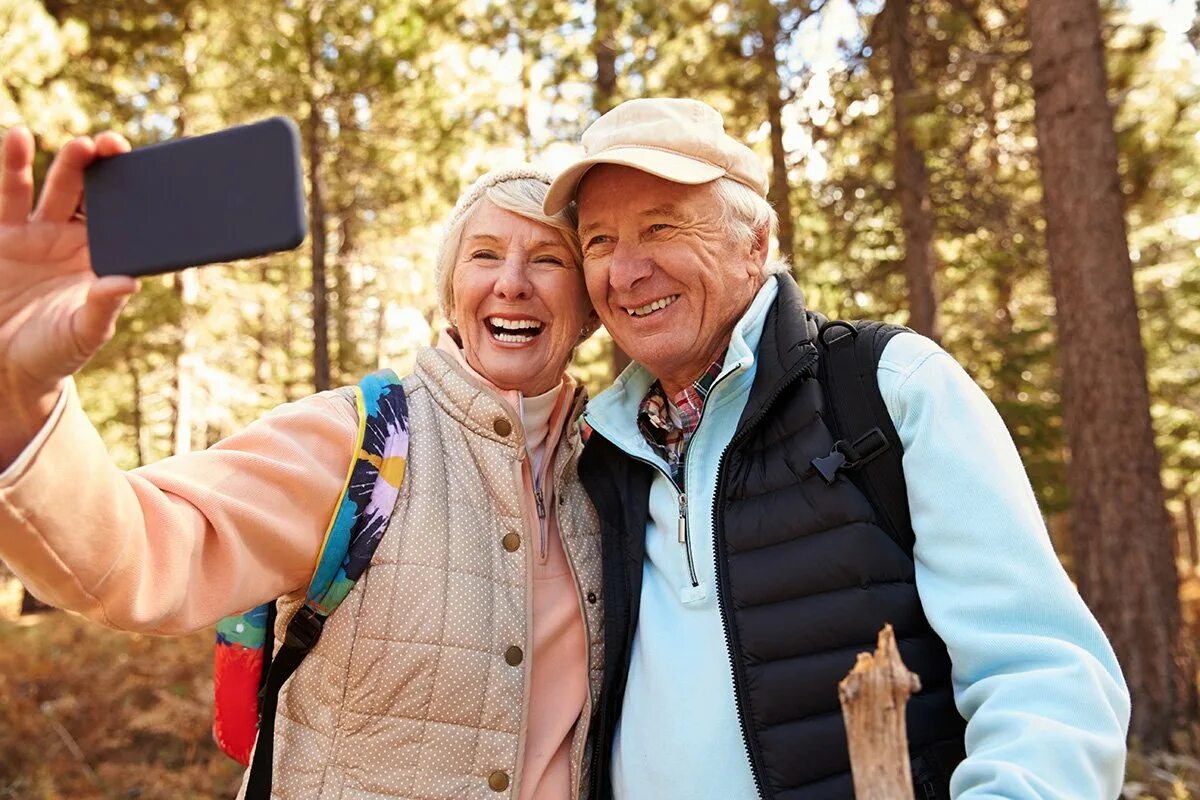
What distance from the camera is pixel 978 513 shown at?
184 cm

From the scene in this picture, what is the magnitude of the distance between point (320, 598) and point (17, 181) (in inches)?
43.9

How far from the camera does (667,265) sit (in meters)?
2.46

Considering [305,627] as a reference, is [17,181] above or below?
above

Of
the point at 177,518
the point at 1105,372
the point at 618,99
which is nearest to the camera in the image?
the point at 177,518

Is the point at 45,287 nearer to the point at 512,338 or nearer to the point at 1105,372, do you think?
the point at 512,338

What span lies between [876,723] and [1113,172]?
23.4 ft

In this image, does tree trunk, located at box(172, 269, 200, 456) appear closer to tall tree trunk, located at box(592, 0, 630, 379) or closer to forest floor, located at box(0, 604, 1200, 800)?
forest floor, located at box(0, 604, 1200, 800)

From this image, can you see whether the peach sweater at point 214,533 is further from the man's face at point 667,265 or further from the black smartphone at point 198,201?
the man's face at point 667,265

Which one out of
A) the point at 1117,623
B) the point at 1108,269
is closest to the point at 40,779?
the point at 1117,623

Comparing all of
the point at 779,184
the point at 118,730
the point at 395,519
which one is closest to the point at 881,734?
the point at 395,519

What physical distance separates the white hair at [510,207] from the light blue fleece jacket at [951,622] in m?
0.59

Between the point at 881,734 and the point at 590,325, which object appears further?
the point at 590,325

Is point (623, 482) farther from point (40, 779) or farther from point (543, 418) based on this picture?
point (40, 779)

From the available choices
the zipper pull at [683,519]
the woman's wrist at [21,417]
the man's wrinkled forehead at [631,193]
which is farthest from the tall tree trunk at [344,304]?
the woman's wrist at [21,417]
